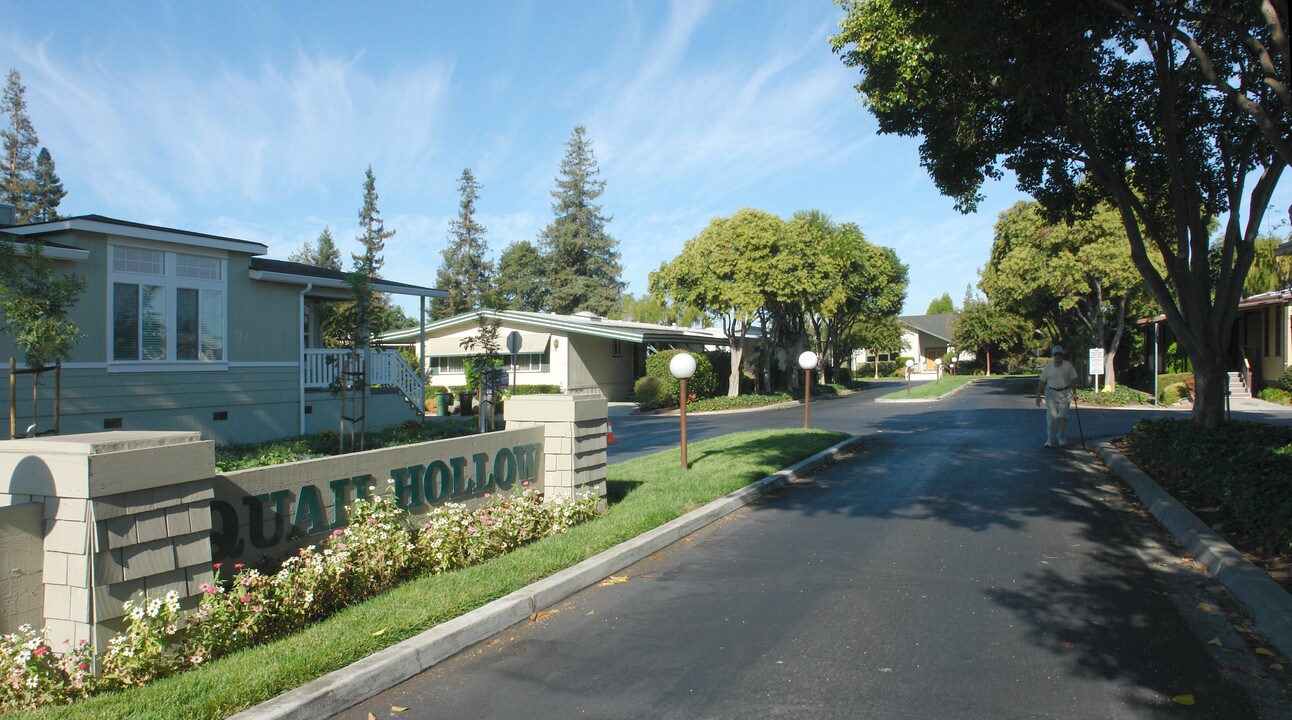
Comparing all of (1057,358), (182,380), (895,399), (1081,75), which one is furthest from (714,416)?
(1081,75)

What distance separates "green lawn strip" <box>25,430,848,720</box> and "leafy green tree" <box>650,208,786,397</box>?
21.7m

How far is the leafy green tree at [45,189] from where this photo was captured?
5000 centimetres

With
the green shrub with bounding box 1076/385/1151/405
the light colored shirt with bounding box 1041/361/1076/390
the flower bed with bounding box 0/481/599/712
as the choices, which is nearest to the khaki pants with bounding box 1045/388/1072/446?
the light colored shirt with bounding box 1041/361/1076/390

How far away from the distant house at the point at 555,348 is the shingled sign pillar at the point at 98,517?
83.0 feet

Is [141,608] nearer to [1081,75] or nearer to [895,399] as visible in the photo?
[1081,75]

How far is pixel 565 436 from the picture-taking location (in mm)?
8477

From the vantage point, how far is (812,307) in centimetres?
3575

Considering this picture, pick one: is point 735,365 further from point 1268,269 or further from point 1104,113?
point 1104,113

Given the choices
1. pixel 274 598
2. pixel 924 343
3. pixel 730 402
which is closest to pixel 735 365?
pixel 730 402

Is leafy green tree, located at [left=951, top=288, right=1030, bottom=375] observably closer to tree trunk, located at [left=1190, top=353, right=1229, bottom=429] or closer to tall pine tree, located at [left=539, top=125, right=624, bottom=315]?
tall pine tree, located at [left=539, top=125, right=624, bottom=315]

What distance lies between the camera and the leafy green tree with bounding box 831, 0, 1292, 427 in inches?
383

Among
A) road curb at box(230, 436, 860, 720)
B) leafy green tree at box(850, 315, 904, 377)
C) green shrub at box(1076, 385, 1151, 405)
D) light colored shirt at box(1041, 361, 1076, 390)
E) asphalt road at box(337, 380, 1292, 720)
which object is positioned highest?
leafy green tree at box(850, 315, 904, 377)

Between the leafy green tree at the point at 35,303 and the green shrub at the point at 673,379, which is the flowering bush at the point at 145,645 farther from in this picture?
the green shrub at the point at 673,379

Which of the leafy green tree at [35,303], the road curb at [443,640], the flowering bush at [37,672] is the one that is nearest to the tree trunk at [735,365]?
the leafy green tree at [35,303]
